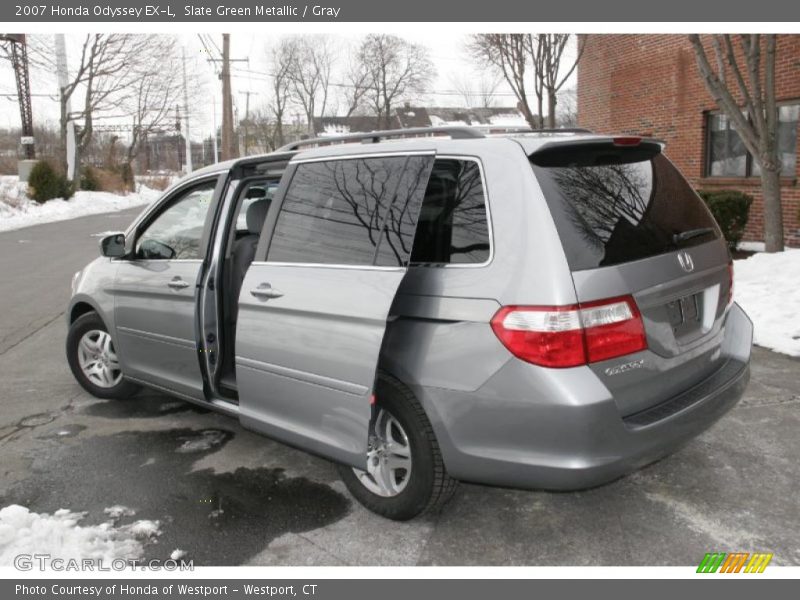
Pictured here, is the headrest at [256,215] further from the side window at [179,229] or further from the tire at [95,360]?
the tire at [95,360]

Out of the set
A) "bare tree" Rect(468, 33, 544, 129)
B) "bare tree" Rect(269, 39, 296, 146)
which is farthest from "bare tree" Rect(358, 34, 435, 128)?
"bare tree" Rect(468, 33, 544, 129)

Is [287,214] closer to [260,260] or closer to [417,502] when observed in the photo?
[260,260]

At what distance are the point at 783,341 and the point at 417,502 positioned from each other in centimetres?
464

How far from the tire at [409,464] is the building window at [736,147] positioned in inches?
A: 413

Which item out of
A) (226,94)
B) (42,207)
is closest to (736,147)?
(226,94)

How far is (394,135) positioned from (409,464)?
1.66m

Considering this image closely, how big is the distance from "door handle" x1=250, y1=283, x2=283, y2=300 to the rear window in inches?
57.0

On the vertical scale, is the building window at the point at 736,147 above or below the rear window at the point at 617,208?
above

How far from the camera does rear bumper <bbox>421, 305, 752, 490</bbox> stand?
2.63m

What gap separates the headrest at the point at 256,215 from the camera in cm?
434

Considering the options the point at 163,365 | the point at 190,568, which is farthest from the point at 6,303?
the point at 190,568

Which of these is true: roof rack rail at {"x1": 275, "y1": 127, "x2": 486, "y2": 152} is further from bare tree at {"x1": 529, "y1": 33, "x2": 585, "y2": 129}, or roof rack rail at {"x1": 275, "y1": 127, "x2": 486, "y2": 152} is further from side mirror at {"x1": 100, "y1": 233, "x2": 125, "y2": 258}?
bare tree at {"x1": 529, "y1": 33, "x2": 585, "y2": 129}

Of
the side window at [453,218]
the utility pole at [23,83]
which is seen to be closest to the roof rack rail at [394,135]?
the side window at [453,218]

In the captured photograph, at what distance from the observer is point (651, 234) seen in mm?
3074
